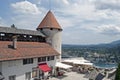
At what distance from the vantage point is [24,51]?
125ft

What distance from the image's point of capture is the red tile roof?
3341 centimetres

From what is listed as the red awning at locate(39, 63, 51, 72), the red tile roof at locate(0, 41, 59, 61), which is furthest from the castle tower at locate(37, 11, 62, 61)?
the red awning at locate(39, 63, 51, 72)

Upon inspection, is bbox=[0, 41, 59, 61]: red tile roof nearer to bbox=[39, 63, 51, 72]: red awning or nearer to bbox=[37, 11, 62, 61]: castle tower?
bbox=[39, 63, 51, 72]: red awning

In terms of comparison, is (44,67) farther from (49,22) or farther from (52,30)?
(49,22)

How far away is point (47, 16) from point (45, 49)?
11.2 m

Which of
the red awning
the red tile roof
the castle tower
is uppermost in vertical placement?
the castle tower

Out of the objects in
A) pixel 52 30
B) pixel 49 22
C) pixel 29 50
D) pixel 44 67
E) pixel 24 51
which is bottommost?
pixel 44 67

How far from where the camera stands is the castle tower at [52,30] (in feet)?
170

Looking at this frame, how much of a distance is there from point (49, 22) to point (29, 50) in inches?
561

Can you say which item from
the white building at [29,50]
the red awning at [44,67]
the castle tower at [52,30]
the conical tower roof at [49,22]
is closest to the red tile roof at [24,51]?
the white building at [29,50]

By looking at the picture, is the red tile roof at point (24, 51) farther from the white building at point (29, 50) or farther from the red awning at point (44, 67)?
the red awning at point (44, 67)

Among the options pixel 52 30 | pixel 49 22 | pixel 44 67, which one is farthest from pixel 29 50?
pixel 49 22

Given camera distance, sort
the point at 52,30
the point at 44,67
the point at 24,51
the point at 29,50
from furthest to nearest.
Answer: the point at 52,30 → the point at 44,67 → the point at 29,50 → the point at 24,51

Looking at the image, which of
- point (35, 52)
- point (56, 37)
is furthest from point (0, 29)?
point (56, 37)
